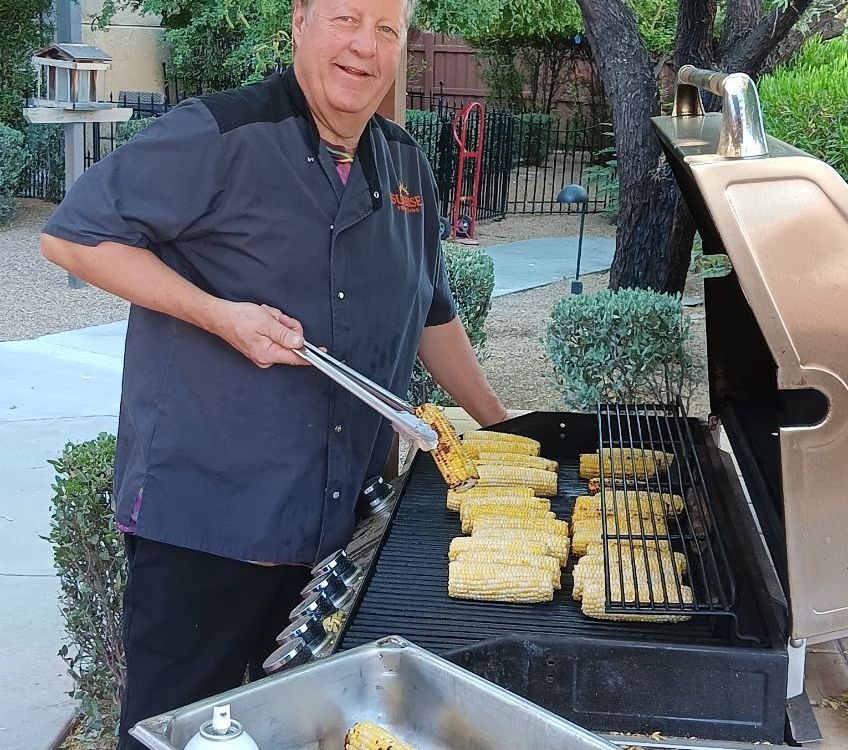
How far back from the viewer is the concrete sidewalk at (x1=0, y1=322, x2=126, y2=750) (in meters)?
3.89

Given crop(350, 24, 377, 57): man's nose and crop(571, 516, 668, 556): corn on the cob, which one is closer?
crop(350, 24, 377, 57): man's nose

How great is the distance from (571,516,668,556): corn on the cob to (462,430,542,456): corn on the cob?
444mm

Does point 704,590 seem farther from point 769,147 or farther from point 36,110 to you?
point 36,110

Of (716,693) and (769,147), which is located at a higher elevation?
(769,147)

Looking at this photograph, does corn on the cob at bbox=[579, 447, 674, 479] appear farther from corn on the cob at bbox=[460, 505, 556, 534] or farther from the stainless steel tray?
the stainless steel tray

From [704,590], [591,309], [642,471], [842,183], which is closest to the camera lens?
[842,183]

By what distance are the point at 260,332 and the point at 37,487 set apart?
4243 millimetres

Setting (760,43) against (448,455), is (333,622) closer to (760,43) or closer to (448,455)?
(448,455)

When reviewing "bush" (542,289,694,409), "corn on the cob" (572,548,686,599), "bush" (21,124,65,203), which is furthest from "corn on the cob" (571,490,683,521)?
"bush" (21,124,65,203)

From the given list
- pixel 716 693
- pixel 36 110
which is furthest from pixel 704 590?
pixel 36 110

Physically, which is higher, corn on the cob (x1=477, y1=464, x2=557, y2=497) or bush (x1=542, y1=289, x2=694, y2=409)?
corn on the cob (x1=477, y1=464, x2=557, y2=497)

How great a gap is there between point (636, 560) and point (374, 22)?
127 cm

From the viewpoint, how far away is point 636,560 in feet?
7.79

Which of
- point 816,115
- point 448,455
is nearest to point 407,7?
point 448,455
